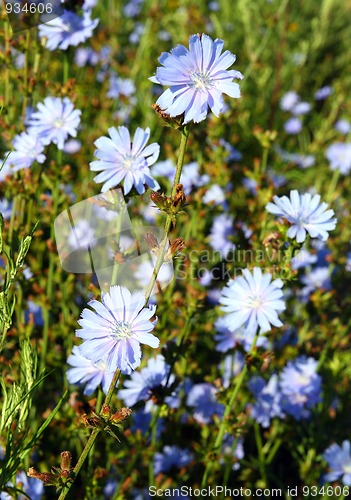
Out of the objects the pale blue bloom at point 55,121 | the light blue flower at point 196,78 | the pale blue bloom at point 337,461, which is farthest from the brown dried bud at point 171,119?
the pale blue bloom at point 337,461

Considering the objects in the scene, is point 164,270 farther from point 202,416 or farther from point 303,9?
point 303,9

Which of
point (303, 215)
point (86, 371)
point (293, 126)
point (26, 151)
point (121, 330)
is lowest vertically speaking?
point (121, 330)

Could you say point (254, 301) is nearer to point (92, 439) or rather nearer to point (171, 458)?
point (92, 439)

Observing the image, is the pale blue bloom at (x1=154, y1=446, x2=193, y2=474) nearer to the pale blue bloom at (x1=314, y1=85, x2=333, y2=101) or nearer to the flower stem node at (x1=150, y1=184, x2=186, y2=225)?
the flower stem node at (x1=150, y1=184, x2=186, y2=225)

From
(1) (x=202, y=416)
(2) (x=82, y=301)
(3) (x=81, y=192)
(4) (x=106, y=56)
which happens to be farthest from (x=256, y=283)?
(4) (x=106, y=56)

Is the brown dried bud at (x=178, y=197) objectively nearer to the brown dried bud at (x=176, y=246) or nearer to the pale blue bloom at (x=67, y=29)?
the brown dried bud at (x=176, y=246)

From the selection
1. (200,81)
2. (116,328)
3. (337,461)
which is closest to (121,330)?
(116,328)
